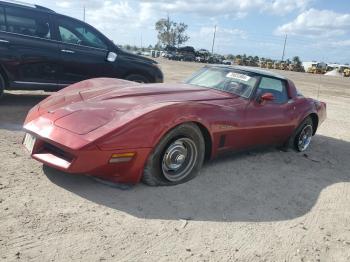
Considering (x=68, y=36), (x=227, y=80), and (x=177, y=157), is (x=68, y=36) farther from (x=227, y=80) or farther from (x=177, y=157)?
(x=177, y=157)

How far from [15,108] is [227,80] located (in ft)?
12.9

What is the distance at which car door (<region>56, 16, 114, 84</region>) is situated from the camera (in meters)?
7.74

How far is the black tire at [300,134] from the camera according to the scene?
258 inches

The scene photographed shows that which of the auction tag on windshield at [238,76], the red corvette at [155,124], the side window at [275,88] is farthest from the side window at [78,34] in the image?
the side window at [275,88]

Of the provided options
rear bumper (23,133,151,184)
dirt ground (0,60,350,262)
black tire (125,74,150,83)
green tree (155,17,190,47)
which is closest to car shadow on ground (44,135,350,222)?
dirt ground (0,60,350,262)

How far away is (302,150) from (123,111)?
373 cm

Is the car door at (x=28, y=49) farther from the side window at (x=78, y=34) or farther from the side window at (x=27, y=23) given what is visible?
the side window at (x=78, y=34)

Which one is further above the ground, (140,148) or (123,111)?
(123,111)

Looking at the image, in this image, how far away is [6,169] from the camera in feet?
14.3

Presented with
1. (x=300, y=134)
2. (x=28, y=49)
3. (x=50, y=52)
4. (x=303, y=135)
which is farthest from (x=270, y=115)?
(x=28, y=49)

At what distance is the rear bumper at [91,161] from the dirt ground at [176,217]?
0.18 metres

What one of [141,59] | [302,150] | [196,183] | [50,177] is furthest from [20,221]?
[141,59]

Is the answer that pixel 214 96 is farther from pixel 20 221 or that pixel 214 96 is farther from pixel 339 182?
pixel 20 221

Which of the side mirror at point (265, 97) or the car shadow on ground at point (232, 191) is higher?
the side mirror at point (265, 97)
